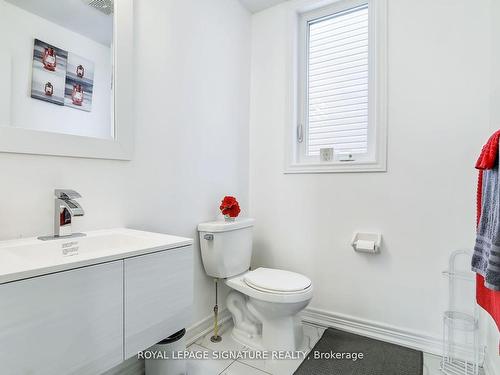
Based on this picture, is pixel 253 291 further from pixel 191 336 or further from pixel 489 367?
pixel 489 367

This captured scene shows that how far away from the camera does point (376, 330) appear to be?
71.1 inches

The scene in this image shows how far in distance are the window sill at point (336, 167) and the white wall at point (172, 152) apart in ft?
1.37

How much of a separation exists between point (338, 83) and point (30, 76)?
71.8 inches

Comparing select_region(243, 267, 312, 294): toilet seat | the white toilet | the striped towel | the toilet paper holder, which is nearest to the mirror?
the white toilet

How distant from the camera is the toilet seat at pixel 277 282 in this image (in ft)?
4.98

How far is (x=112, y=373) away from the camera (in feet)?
4.24

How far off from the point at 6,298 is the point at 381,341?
1920 mm

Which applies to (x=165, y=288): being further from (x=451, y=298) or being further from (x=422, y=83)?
(x=422, y=83)

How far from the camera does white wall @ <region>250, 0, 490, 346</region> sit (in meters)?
1.59

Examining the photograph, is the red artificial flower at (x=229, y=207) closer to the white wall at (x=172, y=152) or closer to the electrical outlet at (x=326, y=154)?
the white wall at (x=172, y=152)

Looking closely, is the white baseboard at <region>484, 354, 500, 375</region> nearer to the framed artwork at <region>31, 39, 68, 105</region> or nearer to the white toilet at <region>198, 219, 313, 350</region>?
the white toilet at <region>198, 219, 313, 350</region>

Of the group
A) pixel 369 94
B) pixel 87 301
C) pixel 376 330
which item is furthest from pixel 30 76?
pixel 376 330

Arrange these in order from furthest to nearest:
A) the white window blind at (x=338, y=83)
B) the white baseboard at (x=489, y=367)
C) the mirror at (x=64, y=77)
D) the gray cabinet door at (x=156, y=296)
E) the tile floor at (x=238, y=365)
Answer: the white window blind at (x=338, y=83), the tile floor at (x=238, y=365), the white baseboard at (x=489, y=367), the mirror at (x=64, y=77), the gray cabinet door at (x=156, y=296)

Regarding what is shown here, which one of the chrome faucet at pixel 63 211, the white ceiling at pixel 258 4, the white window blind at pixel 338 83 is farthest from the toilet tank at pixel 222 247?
the white ceiling at pixel 258 4
